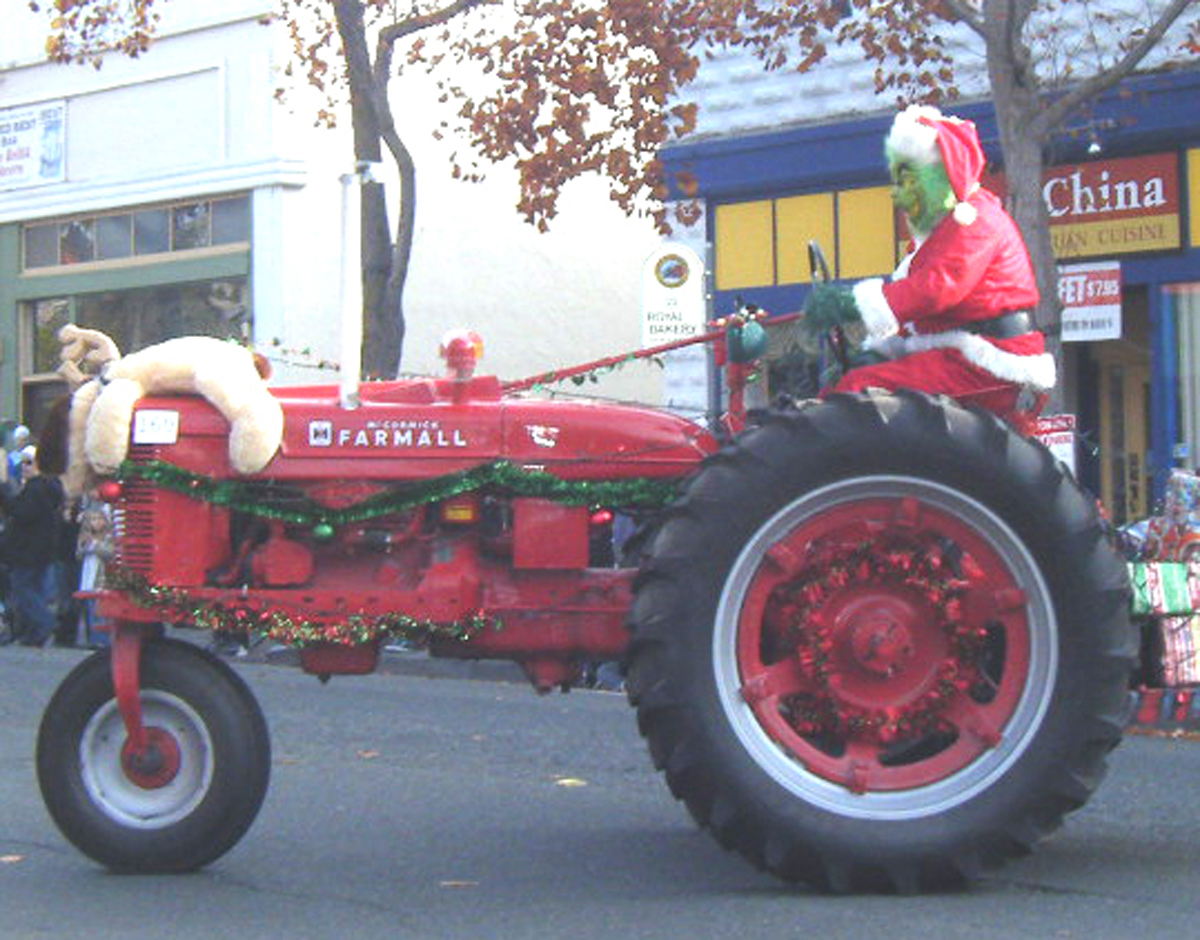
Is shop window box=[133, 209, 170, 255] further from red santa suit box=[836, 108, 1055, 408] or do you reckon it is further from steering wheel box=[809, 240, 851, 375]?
red santa suit box=[836, 108, 1055, 408]

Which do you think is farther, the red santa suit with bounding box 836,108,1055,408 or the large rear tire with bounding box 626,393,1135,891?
the red santa suit with bounding box 836,108,1055,408

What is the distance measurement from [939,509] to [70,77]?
2186cm

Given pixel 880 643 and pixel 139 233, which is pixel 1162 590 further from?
pixel 139 233

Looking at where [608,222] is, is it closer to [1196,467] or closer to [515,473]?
[1196,467]

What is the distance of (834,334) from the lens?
671 cm

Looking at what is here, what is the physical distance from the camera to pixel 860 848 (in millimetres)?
5871

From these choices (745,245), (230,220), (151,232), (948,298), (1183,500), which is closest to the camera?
(948,298)

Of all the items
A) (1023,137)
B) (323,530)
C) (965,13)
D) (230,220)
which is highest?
(230,220)

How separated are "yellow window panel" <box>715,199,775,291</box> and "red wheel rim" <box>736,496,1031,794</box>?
13269mm

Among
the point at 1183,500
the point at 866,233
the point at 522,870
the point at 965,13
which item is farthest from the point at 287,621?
the point at 866,233

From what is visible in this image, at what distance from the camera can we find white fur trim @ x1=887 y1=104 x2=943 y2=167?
6480 mm

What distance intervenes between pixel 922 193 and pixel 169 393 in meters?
2.29

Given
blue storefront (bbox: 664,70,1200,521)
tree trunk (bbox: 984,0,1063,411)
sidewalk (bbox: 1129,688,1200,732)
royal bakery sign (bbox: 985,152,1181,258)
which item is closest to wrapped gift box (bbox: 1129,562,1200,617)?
sidewalk (bbox: 1129,688,1200,732)

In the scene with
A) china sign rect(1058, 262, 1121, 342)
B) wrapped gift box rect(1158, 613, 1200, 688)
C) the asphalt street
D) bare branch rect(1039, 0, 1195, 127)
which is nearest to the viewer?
the asphalt street
